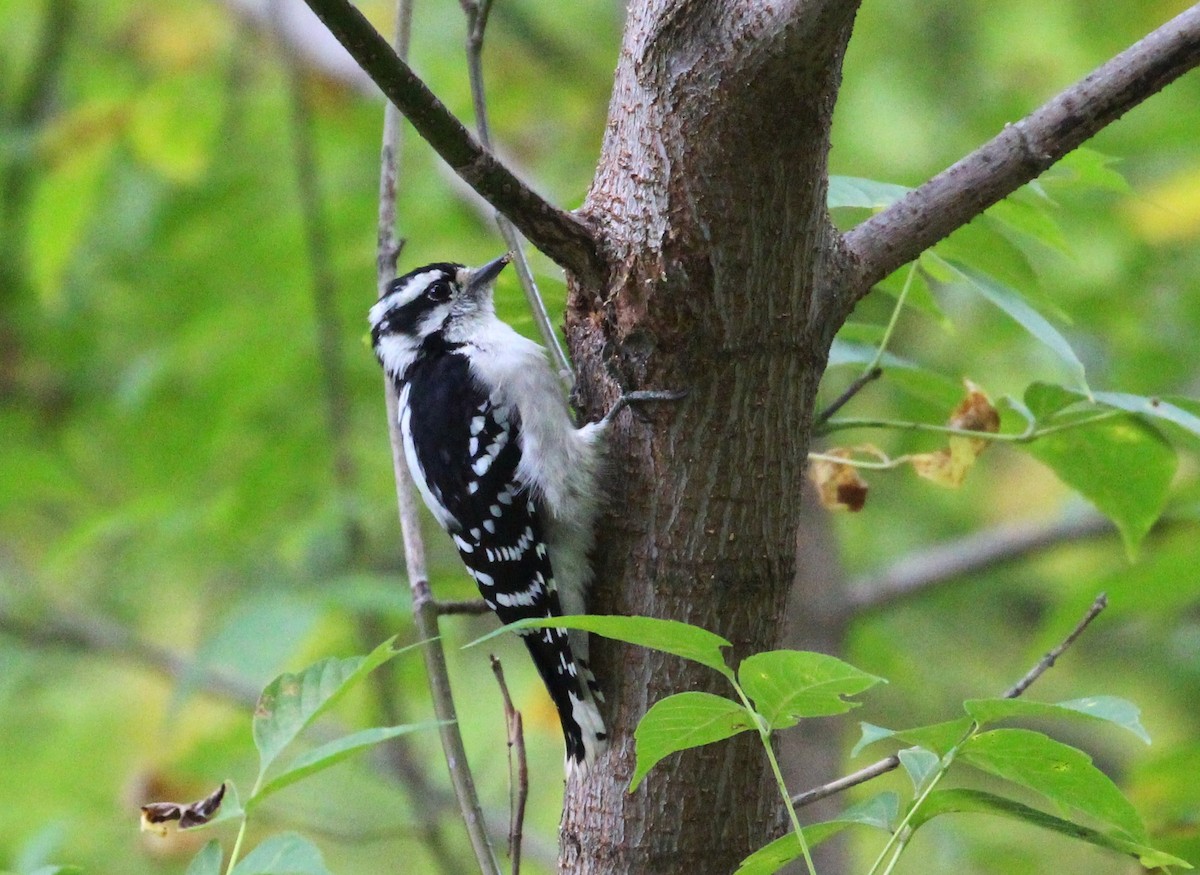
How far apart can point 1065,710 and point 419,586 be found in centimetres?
122

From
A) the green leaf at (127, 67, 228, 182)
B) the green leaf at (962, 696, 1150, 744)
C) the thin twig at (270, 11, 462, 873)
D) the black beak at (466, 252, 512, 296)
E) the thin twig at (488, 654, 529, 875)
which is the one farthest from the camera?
the green leaf at (127, 67, 228, 182)

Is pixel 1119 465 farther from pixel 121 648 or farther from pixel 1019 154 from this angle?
pixel 121 648

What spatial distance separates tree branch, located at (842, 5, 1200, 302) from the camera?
1.66 m

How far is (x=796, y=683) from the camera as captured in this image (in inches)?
50.8

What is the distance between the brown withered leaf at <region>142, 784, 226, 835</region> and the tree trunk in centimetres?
53

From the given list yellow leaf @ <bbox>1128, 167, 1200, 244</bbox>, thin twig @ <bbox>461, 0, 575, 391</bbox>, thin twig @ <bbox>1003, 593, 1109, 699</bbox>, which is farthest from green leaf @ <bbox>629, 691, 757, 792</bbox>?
yellow leaf @ <bbox>1128, 167, 1200, 244</bbox>

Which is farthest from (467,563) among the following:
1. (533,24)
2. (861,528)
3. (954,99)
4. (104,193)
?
(954,99)

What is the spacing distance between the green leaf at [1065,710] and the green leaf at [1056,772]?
3cm

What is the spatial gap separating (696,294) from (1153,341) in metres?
3.54

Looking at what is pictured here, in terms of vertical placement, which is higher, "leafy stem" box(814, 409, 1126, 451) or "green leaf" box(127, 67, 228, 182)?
"green leaf" box(127, 67, 228, 182)

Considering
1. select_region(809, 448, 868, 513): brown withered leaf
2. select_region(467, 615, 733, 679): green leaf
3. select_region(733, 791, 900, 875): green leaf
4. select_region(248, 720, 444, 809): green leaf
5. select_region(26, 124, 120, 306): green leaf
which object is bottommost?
select_region(733, 791, 900, 875): green leaf

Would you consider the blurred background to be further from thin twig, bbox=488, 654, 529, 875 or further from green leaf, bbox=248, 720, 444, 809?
green leaf, bbox=248, 720, 444, 809

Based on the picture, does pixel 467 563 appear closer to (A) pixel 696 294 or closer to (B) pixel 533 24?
(A) pixel 696 294

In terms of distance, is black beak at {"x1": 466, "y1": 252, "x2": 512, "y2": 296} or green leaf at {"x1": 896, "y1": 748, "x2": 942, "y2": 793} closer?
green leaf at {"x1": 896, "y1": 748, "x2": 942, "y2": 793}
